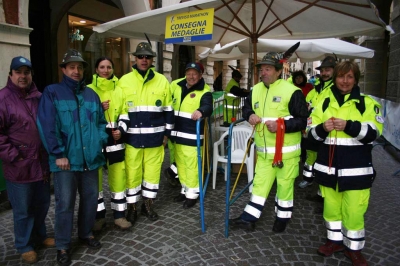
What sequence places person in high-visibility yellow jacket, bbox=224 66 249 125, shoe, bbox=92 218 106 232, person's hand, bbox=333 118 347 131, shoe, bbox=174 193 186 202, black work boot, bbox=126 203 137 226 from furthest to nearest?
person in high-visibility yellow jacket, bbox=224 66 249 125 < shoe, bbox=174 193 186 202 < black work boot, bbox=126 203 137 226 < shoe, bbox=92 218 106 232 < person's hand, bbox=333 118 347 131

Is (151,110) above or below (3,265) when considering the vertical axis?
above

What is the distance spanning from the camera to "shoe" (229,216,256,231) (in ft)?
12.3

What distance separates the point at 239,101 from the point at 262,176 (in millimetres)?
4155

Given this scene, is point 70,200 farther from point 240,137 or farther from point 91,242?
point 240,137

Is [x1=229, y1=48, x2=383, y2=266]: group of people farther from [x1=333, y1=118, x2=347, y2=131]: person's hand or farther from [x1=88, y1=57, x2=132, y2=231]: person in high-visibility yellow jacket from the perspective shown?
[x1=88, y1=57, x2=132, y2=231]: person in high-visibility yellow jacket

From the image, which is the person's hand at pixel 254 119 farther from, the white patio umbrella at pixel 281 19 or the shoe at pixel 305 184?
the shoe at pixel 305 184

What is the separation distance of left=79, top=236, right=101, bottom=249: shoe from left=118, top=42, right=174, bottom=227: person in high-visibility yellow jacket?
616 mm

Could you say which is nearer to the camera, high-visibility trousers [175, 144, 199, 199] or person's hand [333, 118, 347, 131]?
person's hand [333, 118, 347, 131]

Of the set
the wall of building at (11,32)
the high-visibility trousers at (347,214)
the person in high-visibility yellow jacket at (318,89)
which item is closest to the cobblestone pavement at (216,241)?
the high-visibility trousers at (347,214)

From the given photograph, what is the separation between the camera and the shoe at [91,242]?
3398mm

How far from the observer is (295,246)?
3.44 m

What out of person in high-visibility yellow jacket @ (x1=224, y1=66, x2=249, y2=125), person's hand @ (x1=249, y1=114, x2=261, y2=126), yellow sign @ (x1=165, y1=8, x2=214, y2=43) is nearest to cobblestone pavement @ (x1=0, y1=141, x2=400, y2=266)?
person's hand @ (x1=249, y1=114, x2=261, y2=126)

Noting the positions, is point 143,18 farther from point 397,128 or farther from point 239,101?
point 397,128

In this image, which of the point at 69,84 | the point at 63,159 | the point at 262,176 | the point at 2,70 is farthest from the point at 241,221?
the point at 2,70
